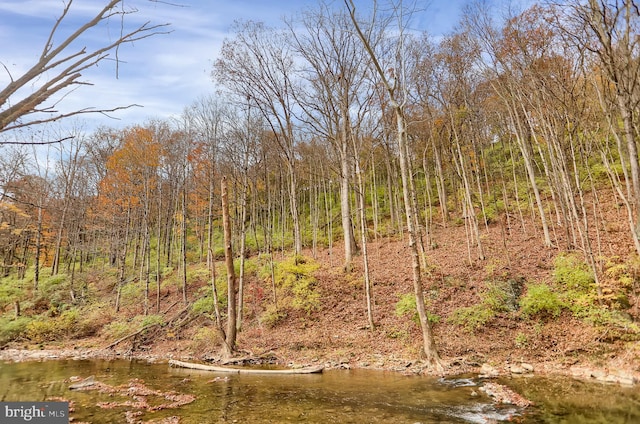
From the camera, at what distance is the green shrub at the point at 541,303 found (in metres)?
11.3

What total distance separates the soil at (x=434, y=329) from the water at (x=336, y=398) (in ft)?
4.77

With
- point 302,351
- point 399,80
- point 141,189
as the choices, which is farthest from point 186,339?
point 399,80

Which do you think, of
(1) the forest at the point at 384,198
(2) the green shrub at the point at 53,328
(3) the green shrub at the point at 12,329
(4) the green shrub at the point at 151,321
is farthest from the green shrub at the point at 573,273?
(3) the green shrub at the point at 12,329

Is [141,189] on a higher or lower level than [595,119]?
higher

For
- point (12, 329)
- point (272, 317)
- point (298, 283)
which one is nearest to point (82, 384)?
point (272, 317)

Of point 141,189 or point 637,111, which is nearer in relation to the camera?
point 637,111

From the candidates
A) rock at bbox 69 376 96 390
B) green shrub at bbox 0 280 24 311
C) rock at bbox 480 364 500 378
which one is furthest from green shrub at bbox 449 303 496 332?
green shrub at bbox 0 280 24 311

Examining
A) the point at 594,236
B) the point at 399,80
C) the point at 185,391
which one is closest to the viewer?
the point at 185,391

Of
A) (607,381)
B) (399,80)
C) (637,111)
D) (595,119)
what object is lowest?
(607,381)

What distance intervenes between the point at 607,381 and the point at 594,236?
1041 cm

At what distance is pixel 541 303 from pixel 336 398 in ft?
26.9

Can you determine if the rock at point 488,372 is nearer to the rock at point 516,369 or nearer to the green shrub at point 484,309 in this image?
the rock at point 516,369

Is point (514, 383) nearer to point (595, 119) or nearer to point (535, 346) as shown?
point (535, 346)

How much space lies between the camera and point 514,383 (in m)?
7.99
